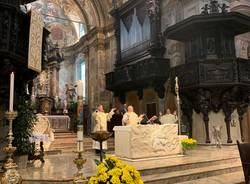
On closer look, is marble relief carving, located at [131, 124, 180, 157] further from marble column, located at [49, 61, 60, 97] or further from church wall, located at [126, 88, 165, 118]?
marble column, located at [49, 61, 60, 97]

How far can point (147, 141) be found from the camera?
7254 mm

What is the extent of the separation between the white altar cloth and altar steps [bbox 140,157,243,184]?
105 centimetres

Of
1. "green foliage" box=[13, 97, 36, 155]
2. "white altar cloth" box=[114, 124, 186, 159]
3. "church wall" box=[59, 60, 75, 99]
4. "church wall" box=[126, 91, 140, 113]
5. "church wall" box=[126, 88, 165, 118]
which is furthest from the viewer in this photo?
"church wall" box=[59, 60, 75, 99]

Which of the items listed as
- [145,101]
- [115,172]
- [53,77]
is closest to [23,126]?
[115,172]

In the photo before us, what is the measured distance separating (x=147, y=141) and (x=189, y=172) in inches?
57.6

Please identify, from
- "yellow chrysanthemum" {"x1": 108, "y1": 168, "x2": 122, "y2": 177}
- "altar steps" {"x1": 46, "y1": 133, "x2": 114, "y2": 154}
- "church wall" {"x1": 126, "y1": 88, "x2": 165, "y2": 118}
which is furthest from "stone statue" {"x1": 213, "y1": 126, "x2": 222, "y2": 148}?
"yellow chrysanthemum" {"x1": 108, "y1": 168, "x2": 122, "y2": 177}

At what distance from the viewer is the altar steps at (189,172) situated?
566cm

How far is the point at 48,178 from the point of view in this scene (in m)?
5.10

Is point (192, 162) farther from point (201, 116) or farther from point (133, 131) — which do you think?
point (201, 116)

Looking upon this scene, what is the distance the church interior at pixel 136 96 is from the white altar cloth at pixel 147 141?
26mm

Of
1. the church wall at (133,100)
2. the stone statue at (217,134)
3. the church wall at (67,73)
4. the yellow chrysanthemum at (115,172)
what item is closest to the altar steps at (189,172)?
the yellow chrysanthemum at (115,172)

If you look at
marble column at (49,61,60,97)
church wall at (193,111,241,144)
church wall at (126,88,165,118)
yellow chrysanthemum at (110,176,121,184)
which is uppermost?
marble column at (49,61,60,97)

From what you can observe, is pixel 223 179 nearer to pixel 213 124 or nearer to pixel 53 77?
pixel 213 124

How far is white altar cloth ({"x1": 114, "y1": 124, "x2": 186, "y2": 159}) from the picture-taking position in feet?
23.2
